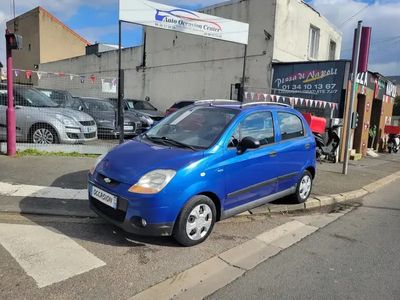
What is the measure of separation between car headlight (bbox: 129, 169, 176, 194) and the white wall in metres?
12.5

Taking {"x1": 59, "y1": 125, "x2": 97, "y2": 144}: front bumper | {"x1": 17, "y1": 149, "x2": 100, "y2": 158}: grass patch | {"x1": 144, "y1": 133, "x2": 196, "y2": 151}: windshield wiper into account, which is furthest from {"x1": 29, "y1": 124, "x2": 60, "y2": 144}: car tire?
{"x1": 144, "y1": 133, "x2": 196, "y2": 151}: windshield wiper

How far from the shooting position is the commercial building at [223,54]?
15508mm

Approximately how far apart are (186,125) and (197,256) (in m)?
1.85

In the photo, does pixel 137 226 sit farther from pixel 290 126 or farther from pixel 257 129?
pixel 290 126

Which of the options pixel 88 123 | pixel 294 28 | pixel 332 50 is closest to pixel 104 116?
pixel 88 123

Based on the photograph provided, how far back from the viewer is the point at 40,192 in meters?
6.07

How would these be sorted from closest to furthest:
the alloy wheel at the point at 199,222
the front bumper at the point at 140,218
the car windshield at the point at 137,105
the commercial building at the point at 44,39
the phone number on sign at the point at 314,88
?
the front bumper at the point at 140,218 < the alloy wheel at the point at 199,222 < the phone number on sign at the point at 314,88 < the car windshield at the point at 137,105 < the commercial building at the point at 44,39

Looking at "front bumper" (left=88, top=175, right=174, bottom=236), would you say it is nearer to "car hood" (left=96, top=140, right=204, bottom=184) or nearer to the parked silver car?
"car hood" (left=96, top=140, right=204, bottom=184)

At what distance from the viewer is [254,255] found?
4449 mm

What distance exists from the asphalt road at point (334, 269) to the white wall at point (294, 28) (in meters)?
11.3

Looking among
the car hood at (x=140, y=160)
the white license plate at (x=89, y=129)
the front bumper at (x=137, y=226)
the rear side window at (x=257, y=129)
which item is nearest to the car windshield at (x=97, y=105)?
the white license plate at (x=89, y=129)

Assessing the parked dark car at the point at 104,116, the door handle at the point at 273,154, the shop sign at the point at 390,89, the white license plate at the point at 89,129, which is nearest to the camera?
the door handle at the point at 273,154

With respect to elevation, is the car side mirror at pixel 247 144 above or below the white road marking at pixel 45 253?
above

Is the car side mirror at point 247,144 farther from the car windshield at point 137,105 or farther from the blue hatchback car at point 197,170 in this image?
the car windshield at point 137,105
